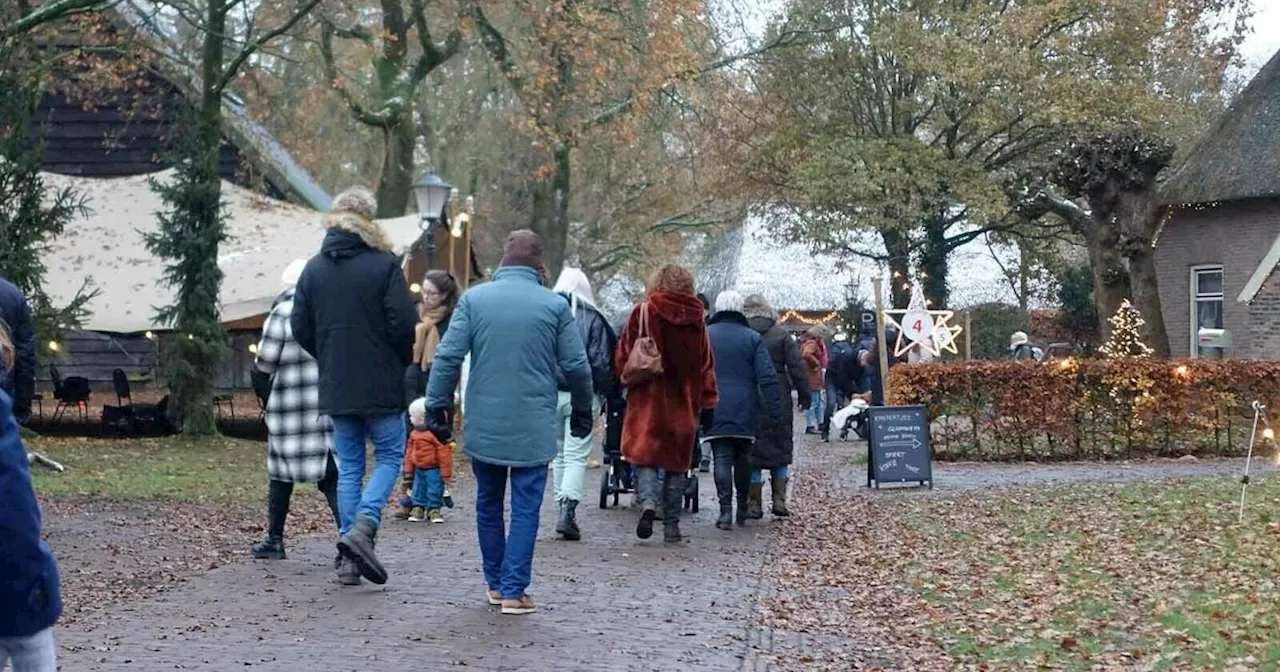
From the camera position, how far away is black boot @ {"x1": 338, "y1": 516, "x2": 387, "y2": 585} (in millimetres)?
8578

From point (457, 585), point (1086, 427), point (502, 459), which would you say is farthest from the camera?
point (1086, 427)

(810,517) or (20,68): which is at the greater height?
(20,68)

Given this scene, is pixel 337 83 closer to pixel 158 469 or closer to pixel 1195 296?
pixel 158 469

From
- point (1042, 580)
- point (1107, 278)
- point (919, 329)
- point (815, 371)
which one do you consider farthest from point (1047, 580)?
point (1107, 278)

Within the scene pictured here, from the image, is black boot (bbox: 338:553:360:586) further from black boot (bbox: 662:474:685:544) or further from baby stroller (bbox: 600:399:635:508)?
baby stroller (bbox: 600:399:635:508)

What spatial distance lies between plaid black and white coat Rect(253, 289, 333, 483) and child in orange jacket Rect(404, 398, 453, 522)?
105 inches

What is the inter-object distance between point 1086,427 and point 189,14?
43.9 feet

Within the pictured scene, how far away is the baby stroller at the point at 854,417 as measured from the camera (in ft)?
79.3

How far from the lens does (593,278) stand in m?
58.5

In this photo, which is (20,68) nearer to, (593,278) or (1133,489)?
(1133,489)

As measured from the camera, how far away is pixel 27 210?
73.5ft

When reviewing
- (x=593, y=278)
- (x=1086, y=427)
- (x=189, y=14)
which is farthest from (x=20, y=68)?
(x=593, y=278)

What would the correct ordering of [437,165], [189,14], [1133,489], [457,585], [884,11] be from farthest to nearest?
[437,165]
[884,11]
[189,14]
[1133,489]
[457,585]

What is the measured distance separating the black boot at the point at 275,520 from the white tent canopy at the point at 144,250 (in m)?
14.0
